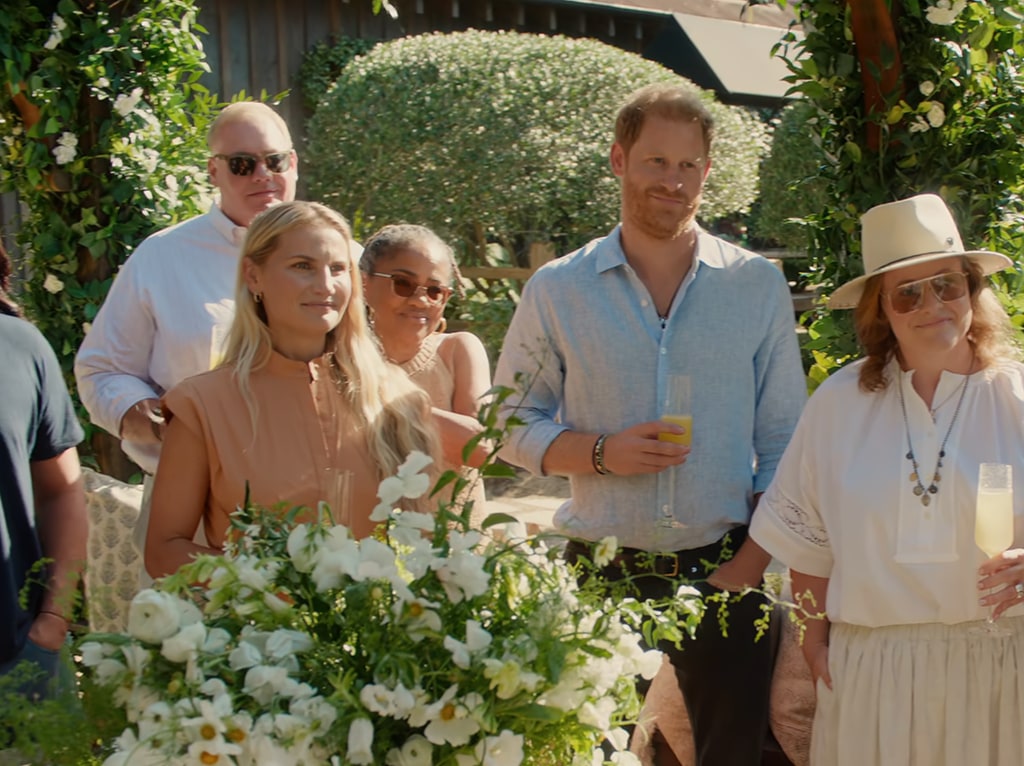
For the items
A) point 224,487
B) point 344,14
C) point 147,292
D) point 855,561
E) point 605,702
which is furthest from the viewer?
point 344,14

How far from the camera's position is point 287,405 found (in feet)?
8.54

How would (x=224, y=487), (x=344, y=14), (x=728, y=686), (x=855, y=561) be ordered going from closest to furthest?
(x=224, y=487)
(x=855, y=561)
(x=728, y=686)
(x=344, y=14)

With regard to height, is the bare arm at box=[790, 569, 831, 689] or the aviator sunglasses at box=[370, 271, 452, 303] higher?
the aviator sunglasses at box=[370, 271, 452, 303]

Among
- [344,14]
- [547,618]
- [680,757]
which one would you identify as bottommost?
[680,757]

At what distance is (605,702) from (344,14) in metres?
10.4

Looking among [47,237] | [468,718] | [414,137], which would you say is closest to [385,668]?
[468,718]

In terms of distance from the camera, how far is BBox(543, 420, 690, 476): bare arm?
2.95 m

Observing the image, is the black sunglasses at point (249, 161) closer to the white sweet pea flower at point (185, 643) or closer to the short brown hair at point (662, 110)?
the short brown hair at point (662, 110)

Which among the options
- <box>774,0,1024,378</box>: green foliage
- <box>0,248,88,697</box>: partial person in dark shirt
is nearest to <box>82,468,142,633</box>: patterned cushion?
<box>0,248,88,697</box>: partial person in dark shirt

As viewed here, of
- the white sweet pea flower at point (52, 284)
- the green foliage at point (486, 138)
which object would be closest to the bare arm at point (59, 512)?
the white sweet pea flower at point (52, 284)

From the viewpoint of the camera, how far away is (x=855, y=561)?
8.93 feet

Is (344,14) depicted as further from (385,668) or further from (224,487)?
(385,668)

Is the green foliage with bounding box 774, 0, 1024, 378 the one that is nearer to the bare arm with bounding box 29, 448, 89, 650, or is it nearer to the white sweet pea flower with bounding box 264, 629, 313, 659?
the bare arm with bounding box 29, 448, 89, 650

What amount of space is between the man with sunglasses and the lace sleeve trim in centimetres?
153
